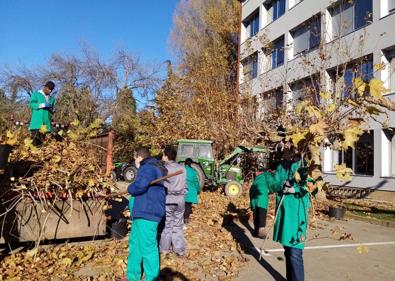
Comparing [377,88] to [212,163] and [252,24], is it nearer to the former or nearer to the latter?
[212,163]

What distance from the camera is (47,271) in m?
5.93

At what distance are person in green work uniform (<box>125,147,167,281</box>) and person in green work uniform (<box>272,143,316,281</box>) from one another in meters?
1.57

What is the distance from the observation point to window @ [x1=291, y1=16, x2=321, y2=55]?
913 inches

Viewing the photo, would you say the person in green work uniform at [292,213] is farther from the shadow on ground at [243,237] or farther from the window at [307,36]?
the window at [307,36]

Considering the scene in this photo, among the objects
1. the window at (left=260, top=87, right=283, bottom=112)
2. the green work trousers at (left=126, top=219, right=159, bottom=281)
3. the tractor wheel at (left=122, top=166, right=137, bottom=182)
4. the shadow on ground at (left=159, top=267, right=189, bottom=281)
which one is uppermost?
the window at (left=260, top=87, right=283, bottom=112)

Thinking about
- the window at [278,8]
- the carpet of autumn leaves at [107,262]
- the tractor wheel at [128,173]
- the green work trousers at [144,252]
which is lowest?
the carpet of autumn leaves at [107,262]

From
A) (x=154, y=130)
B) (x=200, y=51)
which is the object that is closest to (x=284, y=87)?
(x=154, y=130)

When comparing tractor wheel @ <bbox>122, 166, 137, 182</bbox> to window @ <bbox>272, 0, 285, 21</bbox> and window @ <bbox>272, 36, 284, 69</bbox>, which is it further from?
window @ <bbox>272, 0, 285, 21</bbox>

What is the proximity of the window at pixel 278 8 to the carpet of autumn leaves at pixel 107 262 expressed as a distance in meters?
24.1

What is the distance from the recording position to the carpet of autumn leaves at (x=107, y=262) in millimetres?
5902

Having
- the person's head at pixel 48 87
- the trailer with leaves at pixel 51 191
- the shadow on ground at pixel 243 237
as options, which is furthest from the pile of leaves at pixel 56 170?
the shadow on ground at pixel 243 237

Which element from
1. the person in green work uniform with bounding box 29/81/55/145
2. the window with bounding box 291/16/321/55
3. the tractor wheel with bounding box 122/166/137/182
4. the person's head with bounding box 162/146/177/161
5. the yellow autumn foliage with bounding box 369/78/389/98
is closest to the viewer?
the yellow autumn foliage with bounding box 369/78/389/98

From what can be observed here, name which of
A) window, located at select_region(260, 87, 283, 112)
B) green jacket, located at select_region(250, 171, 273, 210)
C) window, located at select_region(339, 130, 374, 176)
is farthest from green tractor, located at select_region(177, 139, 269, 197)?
green jacket, located at select_region(250, 171, 273, 210)

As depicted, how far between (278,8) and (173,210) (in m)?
26.2
